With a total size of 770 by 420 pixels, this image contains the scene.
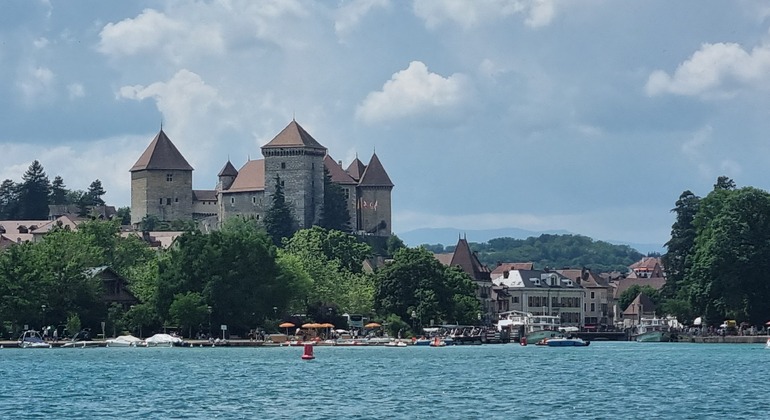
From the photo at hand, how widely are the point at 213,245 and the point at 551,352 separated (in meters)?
22.8

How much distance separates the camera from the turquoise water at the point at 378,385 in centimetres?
5400

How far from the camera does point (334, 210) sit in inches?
7682

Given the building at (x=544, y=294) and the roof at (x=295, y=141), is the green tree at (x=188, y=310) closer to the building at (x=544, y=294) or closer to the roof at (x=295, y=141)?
the building at (x=544, y=294)

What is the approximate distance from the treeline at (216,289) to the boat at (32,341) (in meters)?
0.75

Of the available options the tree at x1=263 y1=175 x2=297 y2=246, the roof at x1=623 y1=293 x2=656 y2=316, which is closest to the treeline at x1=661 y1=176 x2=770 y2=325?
the roof at x1=623 y1=293 x2=656 y2=316

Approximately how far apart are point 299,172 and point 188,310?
90661mm

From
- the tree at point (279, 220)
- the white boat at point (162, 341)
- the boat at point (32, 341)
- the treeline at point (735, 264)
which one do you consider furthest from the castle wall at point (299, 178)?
the boat at point (32, 341)

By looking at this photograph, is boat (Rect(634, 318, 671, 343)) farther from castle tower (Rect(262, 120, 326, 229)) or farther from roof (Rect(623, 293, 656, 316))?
castle tower (Rect(262, 120, 326, 229))

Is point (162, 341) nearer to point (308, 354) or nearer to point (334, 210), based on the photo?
point (308, 354)

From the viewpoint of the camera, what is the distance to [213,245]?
110 m

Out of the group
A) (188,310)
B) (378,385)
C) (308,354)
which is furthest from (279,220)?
(378,385)

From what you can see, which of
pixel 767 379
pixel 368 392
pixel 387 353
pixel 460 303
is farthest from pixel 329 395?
pixel 460 303

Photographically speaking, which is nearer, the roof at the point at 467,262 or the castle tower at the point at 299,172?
the roof at the point at 467,262

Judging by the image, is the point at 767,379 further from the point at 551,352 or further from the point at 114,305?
the point at 114,305
